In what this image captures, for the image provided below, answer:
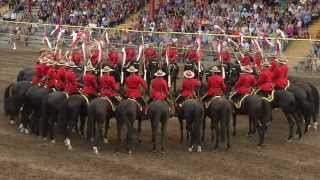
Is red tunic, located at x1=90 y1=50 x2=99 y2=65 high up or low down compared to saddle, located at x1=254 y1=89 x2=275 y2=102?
up

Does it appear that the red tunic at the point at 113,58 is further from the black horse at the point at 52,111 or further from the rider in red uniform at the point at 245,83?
the rider in red uniform at the point at 245,83

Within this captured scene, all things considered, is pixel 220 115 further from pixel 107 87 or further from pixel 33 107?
pixel 33 107

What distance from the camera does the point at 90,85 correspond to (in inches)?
602

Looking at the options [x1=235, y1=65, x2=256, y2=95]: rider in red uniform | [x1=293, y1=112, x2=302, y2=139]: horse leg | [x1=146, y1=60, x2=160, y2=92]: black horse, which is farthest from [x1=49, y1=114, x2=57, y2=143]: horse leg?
[x1=293, y1=112, x2=302, y2=139]: horse leg

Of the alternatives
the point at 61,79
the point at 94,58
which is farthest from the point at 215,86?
the point at 94,58

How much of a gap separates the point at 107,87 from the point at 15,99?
382 centimetres

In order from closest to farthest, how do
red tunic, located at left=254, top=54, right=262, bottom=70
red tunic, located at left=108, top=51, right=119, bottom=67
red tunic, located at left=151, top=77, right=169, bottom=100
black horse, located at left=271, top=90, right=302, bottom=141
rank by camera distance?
red tunic, located at left=151, top=77, right=169, bottom=100 < black horse, located at left=271, top=90, right=302, bottom=141 < red tunic, located at left=254, top=54, right=262, bottom=70 < red tunic, located at left=108, top=51, right=119, bottom=67

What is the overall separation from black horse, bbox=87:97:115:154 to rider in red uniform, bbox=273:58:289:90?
4.66 metres

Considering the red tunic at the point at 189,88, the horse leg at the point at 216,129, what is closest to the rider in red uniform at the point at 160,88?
the red tunic at the point at 189,88

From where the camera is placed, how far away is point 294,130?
688 inches

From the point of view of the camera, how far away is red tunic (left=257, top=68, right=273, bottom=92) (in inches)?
629

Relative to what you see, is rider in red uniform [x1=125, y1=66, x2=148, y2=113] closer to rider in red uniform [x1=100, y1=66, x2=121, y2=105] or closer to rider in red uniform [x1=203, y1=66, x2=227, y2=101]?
rider in red uniform [x1=100, y1=66, x2=121, y2=105]

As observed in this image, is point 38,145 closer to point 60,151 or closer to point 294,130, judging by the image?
point 60,151

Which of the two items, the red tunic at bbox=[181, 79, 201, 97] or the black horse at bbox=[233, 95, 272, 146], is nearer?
the red tunic at bbox=[181, 79, 201, 97]
